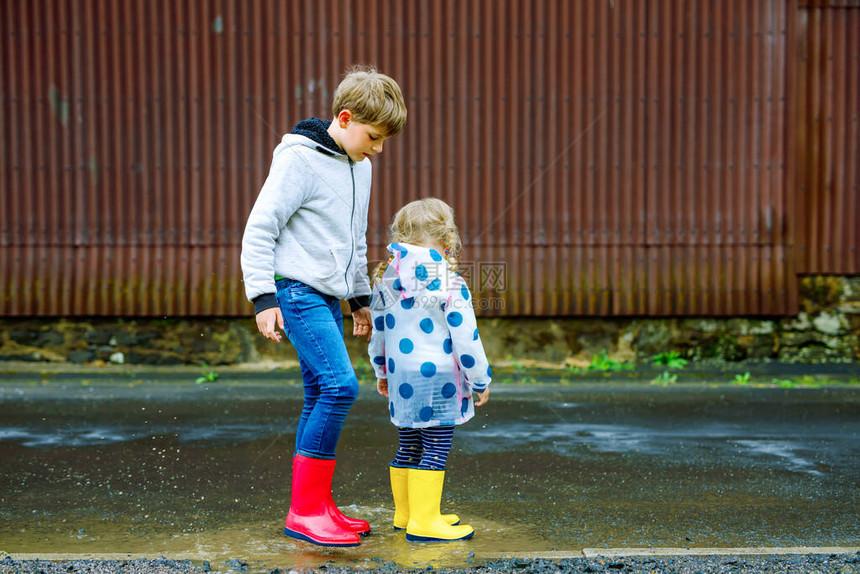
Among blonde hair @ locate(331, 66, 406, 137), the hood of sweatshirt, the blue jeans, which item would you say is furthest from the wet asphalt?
blonde hair @ locate(331, 66, 406, 137)

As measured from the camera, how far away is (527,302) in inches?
378

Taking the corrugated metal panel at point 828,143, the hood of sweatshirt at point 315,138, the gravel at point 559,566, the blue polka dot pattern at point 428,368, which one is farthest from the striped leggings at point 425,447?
the corrugated metal panel at point 828,143

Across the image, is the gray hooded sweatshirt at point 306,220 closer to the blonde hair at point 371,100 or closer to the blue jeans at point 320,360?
the blue jeans at point 320,360

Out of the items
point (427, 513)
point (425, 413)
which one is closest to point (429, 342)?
point (425, 413)

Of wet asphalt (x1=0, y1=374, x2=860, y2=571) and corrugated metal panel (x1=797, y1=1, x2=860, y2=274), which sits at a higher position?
corrugated metal panel (x1=797, y1=1, x2=860, y2=274)

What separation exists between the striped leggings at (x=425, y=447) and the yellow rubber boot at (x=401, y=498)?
3 centimetres

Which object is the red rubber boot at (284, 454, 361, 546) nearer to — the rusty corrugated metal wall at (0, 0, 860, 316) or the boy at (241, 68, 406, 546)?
the boy at (241, 68, 406, 546)

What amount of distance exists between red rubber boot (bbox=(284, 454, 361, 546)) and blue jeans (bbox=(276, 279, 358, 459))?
47 mm

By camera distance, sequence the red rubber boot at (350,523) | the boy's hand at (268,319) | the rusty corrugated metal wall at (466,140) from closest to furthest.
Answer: the boy's hand at (268,319) → the red rubber boot at (350,523) → the rusty corrugated metal wall at (466,140)

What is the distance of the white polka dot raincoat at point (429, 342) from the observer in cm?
384

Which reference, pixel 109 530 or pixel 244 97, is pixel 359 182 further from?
pixel 244 97

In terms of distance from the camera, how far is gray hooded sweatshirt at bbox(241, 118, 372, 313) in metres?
3.76

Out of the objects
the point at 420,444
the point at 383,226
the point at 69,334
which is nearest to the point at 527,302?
the point at 383,226

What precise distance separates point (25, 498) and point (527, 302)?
5.83 meters
